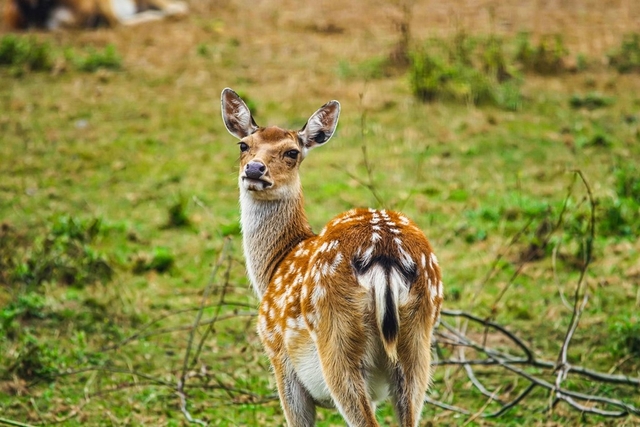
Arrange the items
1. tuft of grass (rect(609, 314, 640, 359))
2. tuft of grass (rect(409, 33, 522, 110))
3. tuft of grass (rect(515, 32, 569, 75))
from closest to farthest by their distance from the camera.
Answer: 1. tuft of grass (rect(609, 314, 640, 359))
2. tuft of grass (rect(409, 33, 522, 110))
3. tuft of grass (rect(515, 32, 569, 75))

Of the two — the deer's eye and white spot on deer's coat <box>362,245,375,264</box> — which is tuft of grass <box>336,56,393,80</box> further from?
white spot on deer's coat <box>362,245,375,264</box>

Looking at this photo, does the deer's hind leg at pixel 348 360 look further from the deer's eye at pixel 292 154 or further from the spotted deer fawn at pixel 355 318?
the deer's eye at pixel 292 154

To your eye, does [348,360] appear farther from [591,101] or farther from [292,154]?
[591,101]

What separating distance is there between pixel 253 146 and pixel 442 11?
8.51 metres

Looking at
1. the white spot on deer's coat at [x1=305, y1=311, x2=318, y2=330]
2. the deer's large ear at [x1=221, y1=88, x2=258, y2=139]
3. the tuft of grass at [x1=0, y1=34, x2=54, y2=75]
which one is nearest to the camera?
the white spot on deer's coat at [x1=305, y1=311, x2=318, y2=330]

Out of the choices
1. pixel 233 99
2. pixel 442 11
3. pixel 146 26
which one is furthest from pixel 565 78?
pixel 233 99

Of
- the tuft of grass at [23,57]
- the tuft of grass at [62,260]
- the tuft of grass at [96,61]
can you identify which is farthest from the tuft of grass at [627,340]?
the tuft of grass at [23,57]

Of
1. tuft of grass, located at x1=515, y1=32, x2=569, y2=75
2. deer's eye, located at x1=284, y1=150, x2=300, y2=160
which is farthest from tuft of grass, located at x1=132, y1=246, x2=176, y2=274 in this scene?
tuft of grass, located at x1=515, y1=32, x2=569, y2=75

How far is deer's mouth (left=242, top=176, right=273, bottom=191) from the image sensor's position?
176 inches

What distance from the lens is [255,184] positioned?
14.7 feet

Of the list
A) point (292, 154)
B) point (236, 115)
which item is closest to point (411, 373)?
point (292, 154)

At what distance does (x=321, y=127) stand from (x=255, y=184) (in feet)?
2.03

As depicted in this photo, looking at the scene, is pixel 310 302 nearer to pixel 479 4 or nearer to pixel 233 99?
pixel 233 99

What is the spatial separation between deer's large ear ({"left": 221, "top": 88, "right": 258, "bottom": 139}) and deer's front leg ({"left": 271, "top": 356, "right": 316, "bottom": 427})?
4.60 feet
